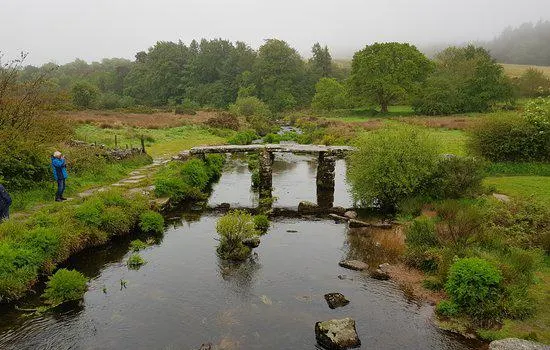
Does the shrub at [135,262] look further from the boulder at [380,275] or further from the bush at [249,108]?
the bush at [249,108]

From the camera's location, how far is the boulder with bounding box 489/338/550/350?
32.8ft

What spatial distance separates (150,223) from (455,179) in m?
14.8

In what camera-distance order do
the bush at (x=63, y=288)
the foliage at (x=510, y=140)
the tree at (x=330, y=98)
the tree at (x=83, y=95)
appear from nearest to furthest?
the bush at (x=63, y=288), the foliage at (x=510, y=140), the tree at (x=83, y=95), the tree at (x=330, y=98)

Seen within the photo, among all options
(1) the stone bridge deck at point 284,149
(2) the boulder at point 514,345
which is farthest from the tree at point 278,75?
(2) the boulder at point 514,345

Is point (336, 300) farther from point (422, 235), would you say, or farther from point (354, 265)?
point (422, 235)

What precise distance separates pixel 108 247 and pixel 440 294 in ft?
41.6

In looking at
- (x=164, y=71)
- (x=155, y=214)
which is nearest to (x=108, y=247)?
(x=155, y=214)

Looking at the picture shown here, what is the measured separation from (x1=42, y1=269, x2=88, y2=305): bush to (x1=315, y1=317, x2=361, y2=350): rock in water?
741cm

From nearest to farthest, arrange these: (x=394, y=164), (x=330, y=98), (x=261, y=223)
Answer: (x=261, y=223) < (x=394, y=164) < (x=330, y=98)

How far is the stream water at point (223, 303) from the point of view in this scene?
11.0 metres

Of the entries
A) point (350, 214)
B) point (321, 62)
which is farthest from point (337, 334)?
point (321, 62)

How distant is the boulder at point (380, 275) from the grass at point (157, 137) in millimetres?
21324

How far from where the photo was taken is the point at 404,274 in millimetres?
14977

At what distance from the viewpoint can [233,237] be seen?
16.5m
